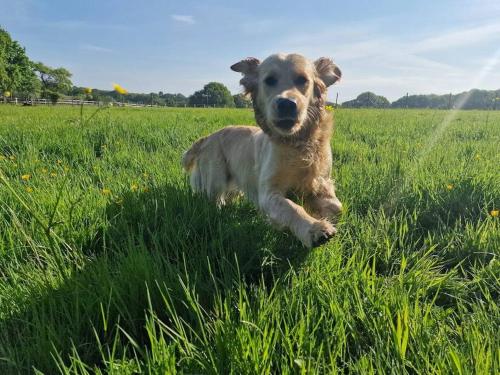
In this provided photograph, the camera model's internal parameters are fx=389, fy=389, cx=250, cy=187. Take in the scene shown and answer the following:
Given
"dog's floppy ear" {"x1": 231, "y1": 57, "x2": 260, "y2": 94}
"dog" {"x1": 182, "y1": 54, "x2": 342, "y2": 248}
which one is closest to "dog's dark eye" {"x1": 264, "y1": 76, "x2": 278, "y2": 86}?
"dog" {"x1": 182, "y1": 54, "x2": 342, "y2": 248}

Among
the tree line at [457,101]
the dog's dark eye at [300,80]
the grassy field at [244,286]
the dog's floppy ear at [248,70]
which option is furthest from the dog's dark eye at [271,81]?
the tree line at [457,101]

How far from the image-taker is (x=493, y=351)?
1.37 meters

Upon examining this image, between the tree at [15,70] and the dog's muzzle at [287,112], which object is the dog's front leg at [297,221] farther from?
the tree at [15,70]

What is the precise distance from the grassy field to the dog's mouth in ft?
2.63

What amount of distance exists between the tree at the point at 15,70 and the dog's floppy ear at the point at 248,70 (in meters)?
55.9

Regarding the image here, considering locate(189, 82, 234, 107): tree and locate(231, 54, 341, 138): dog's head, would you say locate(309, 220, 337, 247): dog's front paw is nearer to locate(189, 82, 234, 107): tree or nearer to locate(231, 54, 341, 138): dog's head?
locate(231, 54, 341, 138): dog's head

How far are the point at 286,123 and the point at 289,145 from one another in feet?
1.04

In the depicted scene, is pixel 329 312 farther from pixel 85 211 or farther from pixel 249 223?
pixel 85 211

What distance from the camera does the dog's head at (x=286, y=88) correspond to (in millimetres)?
3137

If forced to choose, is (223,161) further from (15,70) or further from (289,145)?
(15,70)

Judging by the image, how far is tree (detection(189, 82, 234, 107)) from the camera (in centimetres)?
9025

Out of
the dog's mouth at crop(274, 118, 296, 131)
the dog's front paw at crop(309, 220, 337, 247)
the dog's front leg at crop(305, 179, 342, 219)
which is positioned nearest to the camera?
the dog's front paw at crop(309, 220, 337, 247)

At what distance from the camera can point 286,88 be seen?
11.3 feet

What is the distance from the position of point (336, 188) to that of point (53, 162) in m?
3.74
